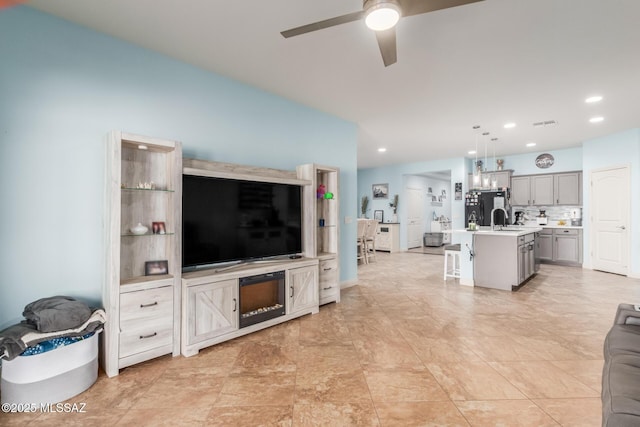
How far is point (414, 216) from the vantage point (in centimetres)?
998

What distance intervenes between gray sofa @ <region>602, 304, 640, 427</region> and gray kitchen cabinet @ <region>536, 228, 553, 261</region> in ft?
20.1

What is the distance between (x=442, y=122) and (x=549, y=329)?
336cm

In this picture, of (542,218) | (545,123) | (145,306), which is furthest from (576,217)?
(145,306)

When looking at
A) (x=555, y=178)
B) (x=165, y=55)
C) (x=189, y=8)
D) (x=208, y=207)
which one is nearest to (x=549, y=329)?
(x=208, y=207)

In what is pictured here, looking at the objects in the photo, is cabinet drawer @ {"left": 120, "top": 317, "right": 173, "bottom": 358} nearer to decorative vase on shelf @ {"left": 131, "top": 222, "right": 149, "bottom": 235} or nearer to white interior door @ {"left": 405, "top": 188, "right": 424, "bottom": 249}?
decorative vase on shelf @ {"left": 131, "top": 222, "right": 149, "bottom": 235}

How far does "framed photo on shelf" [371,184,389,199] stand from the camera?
9.78m

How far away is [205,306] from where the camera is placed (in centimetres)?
265

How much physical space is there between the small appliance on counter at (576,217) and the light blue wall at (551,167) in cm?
96

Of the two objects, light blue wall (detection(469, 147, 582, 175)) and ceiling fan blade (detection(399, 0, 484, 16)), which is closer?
ceiling fan blade (detection(399, 0, 484, 16))

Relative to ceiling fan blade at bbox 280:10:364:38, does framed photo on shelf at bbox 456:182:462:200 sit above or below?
below

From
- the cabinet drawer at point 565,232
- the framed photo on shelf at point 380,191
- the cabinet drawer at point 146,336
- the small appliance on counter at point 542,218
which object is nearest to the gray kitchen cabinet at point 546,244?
the cabinet drawer at point 565,232

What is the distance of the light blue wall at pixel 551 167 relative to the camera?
7.02m

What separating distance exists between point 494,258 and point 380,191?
541cm

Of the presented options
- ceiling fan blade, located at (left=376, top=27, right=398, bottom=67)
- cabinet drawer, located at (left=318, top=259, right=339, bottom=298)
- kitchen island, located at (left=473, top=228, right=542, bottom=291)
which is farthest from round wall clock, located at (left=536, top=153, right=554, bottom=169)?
ceiling fan blade, located at (left=376, top=27, right=398, bottom=67)
